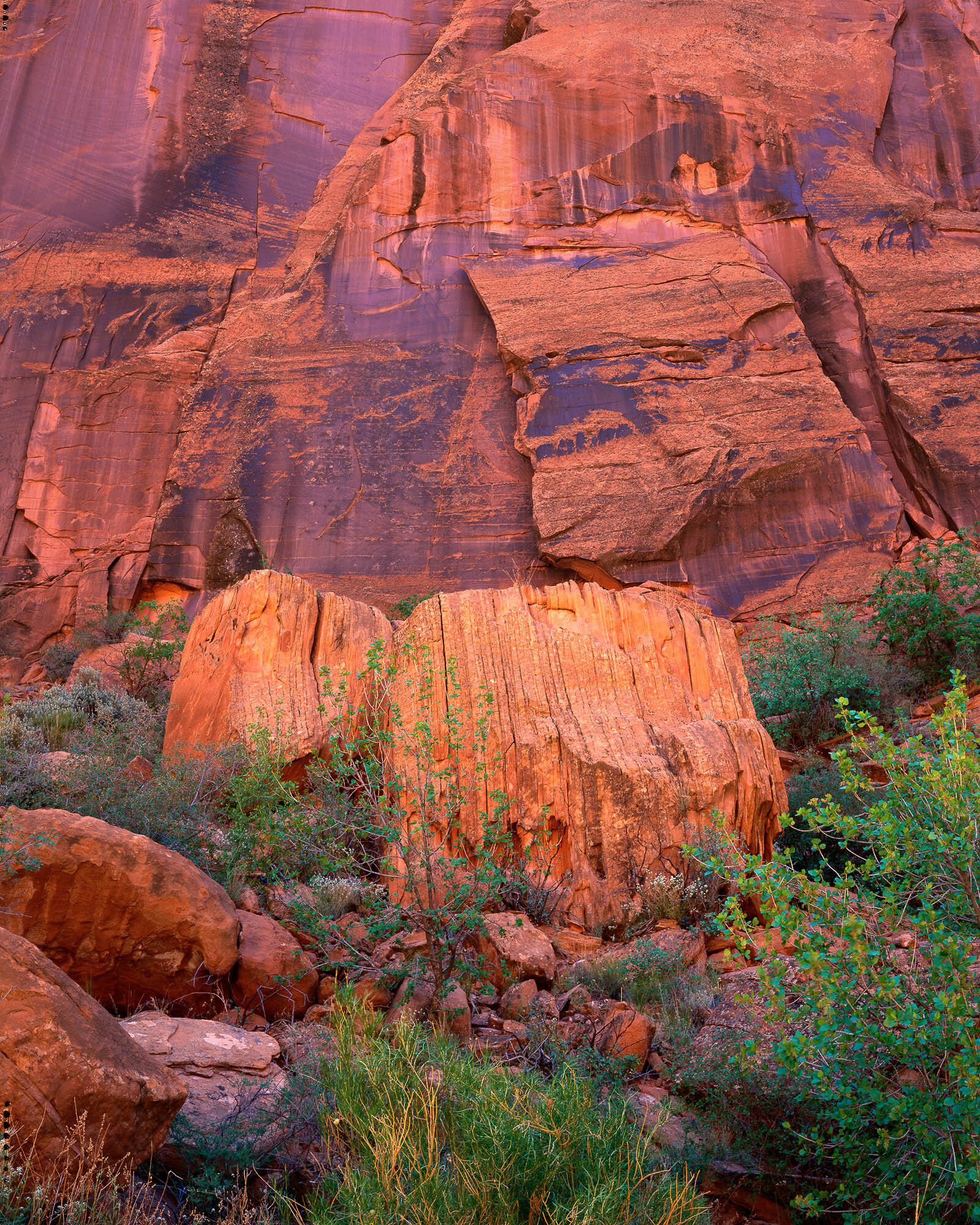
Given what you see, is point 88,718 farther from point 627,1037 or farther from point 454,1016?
point 627,1037

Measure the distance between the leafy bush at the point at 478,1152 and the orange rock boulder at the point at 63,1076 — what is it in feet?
2.07

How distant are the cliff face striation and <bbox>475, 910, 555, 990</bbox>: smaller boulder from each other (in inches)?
482

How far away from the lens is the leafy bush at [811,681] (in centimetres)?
1023

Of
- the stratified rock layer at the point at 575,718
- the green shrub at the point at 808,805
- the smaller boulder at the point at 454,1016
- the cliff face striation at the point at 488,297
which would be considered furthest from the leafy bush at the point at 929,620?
the smaller boulder at the point at 454,1016

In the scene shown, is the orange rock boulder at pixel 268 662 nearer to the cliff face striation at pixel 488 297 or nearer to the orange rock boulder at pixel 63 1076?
the orange rock boulder at pixel 63 1076

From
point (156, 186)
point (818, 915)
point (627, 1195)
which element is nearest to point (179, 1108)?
point (627, 1195)

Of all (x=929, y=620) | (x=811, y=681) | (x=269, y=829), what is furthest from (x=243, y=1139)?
(x=929, y=620)

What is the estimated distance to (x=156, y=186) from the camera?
22.1 m

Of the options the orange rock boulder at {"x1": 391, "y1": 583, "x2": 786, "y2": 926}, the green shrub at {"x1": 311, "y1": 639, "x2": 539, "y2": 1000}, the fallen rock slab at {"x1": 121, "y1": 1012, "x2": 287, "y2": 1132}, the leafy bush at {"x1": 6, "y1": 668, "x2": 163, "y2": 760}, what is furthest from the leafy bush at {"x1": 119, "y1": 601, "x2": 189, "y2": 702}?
the fallen rock slab at {"x1": 121, "y1": 1012, "x2": 287, "y2": 1132}

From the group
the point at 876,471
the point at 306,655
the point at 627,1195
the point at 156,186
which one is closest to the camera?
the point at 627,1195

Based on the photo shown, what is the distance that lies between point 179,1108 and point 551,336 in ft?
57.1

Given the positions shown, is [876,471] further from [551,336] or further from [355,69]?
[355,69]

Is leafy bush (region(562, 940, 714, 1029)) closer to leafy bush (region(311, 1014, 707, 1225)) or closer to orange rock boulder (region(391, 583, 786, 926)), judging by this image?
orange rock boulder (region(391, 583, 786, 926))

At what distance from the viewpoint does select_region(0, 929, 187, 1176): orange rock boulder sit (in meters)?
2.52
